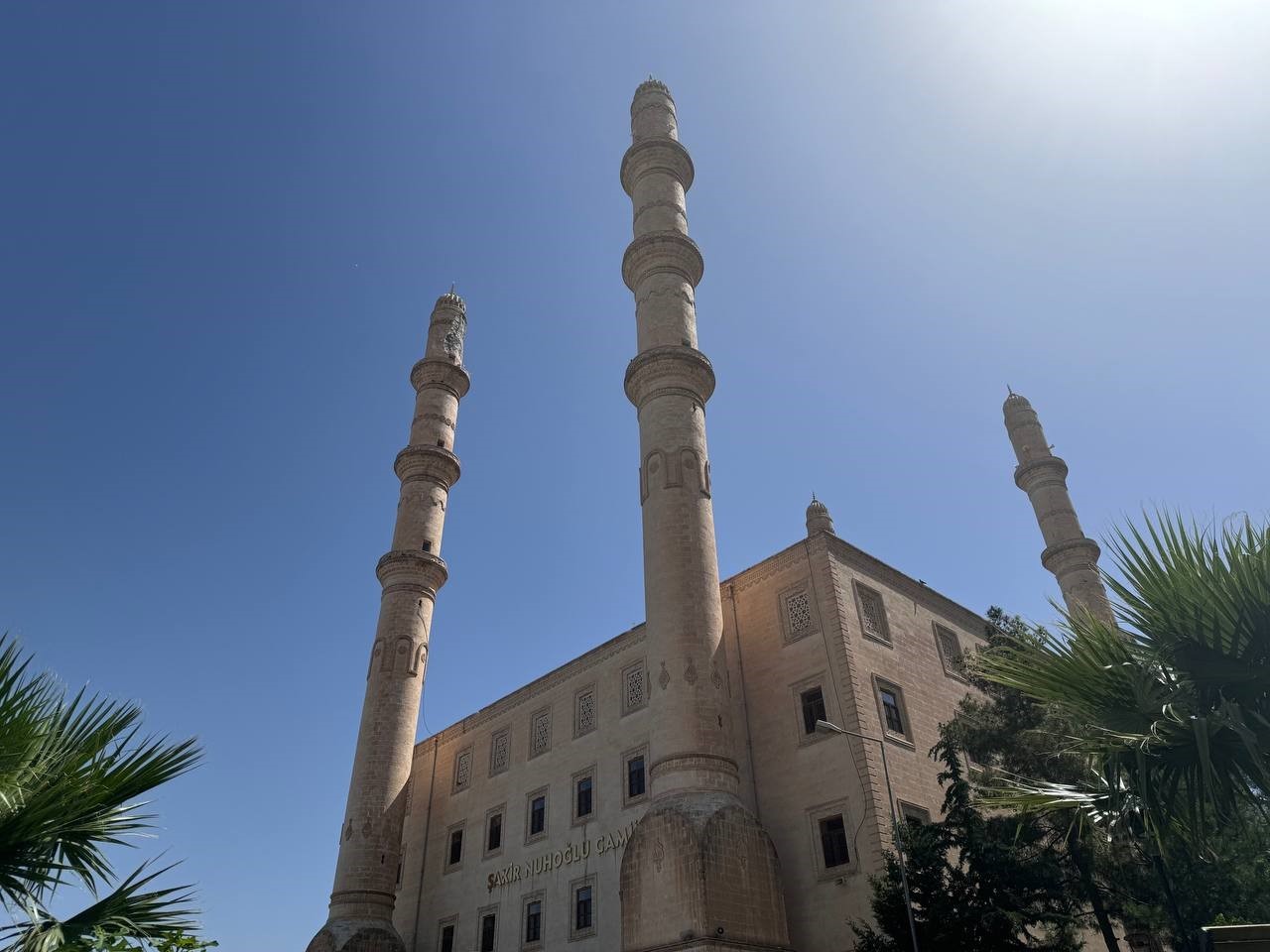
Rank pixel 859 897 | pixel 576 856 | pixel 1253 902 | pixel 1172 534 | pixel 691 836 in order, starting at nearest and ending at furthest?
pixel 1172 534, pixel 1253 902, pixel 691 836, pixel 859 897, pixel 576 856

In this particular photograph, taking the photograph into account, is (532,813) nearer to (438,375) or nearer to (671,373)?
(671,373)

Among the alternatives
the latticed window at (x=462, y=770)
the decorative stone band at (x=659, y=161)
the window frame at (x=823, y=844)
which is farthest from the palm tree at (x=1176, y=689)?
the latticed window at (x=462, y=770)

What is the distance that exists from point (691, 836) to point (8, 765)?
12.8 metres

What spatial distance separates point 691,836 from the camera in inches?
668

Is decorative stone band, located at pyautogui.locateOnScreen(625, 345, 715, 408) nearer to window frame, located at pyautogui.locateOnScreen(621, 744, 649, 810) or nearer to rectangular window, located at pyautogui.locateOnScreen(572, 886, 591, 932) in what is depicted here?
window frame, located at pyautogui.locateOnScreen(621, 744, 649, 810)

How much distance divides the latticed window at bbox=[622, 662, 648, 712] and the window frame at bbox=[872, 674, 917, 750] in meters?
6.55

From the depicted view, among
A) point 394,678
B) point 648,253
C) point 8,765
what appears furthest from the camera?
point 394,678

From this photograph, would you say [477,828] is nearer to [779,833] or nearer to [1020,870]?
[779,833]

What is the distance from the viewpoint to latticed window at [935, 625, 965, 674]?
80.7ft

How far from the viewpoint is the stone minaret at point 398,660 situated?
24438 millimetres

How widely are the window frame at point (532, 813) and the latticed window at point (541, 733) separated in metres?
1.27

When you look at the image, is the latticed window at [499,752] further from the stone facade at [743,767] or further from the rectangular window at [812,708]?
the rectangular window at [812,708]

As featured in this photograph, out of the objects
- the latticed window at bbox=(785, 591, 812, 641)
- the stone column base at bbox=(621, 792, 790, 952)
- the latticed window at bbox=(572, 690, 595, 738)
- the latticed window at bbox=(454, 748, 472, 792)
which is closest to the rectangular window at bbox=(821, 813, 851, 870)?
the stone column base at bbox=(621, 792, 790, 952)

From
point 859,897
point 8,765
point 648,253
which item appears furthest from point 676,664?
point 8,765
